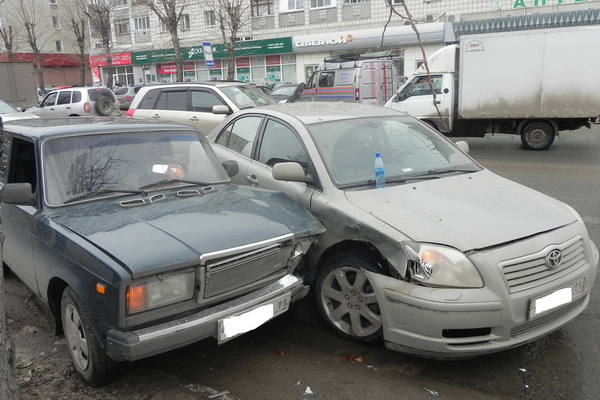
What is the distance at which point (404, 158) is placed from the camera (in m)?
4.48

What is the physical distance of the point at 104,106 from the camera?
18094mm

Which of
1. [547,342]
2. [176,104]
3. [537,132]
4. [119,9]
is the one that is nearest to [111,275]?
[547,342]

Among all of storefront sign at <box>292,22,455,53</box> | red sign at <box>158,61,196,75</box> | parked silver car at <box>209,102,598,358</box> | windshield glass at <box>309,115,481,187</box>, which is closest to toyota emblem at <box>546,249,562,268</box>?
parked silver car at <box>209,102,598,358</box>

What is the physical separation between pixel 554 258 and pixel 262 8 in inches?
1382

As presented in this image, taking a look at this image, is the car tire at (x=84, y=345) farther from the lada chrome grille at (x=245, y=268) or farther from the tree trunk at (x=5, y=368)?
the lada chrome grille at (x=245, y=268)

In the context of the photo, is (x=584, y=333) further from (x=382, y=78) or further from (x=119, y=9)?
(x=119, y=9)

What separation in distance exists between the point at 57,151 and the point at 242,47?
110ft

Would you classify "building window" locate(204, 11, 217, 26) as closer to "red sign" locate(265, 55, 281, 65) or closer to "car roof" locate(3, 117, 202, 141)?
"red sign" locate(265, 55, 281, 65)

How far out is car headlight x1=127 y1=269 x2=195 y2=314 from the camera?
2.82m

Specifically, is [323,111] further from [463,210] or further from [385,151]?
[463,210]

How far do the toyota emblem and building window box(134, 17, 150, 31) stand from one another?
42.3 m

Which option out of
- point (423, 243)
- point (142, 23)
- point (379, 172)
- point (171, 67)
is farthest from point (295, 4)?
point (423, 243)

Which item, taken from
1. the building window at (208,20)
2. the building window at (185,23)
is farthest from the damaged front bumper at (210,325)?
the building window at (185,23)

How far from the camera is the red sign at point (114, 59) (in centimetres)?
4197
